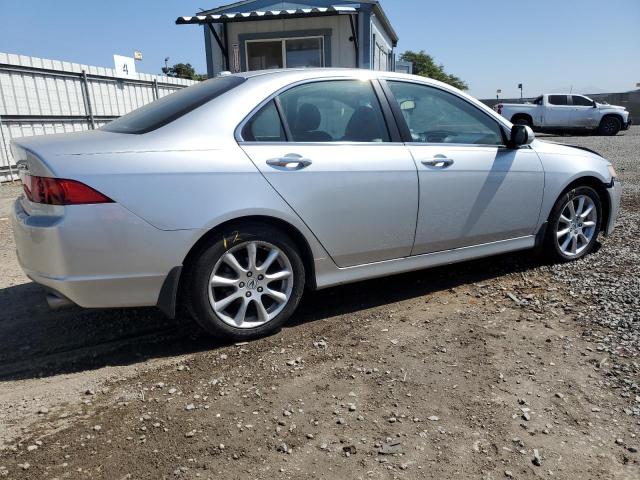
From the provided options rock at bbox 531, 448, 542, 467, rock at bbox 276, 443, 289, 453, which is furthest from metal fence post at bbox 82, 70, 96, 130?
rock at bbox 531, 448, 542, 467

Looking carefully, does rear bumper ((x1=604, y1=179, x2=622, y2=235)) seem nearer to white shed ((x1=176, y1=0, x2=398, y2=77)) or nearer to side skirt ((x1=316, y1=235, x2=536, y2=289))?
side skirt ((x1=316, y1=235, x2=536, y2=289))

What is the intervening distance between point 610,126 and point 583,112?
4.03ft

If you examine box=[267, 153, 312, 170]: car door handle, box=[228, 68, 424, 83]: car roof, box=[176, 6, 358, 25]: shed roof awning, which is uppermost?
box=[176, 6, 358, 25]: shed roof awning

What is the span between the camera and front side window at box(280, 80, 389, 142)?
339cm

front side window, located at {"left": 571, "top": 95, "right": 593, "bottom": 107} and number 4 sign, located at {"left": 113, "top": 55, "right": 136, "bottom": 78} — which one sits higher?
number 4 sign, located at {"left": 113, "top": 55, "right": 136, "bottom": 78}

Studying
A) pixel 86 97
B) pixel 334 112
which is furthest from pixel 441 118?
pixel 86 97

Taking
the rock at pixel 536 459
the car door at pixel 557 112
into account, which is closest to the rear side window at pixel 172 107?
the rock at pixel 536 459

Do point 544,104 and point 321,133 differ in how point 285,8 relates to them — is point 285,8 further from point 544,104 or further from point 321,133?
point 544,104

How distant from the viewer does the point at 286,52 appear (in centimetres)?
1182

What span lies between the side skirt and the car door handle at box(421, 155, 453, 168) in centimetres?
66

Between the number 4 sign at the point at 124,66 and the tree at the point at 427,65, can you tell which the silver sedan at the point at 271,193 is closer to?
the number 4 sign at the point at 124,66

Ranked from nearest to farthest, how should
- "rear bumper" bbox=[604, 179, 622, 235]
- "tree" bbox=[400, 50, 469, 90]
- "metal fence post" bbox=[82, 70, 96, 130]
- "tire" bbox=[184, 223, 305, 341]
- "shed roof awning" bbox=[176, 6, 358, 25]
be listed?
"tire" bbox=[184, 223, 305, 341], "rear bumper" bbox=[604, 179, 622, 235], "shed roof awning" bbox=[176, 6, 358, 25], "metal fence post" bbox=[82, 70, 96, 130], "tree" bbox=[400, 50, 469, 90]

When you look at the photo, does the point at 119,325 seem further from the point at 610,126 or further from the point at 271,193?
the point at 610,126

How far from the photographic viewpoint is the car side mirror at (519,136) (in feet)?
13.3
